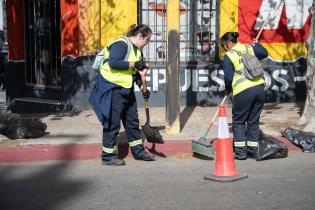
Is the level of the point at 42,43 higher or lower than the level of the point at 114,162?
higher

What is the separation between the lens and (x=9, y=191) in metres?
6.45

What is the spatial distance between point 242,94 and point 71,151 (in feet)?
8.18

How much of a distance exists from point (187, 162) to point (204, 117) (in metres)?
2.89

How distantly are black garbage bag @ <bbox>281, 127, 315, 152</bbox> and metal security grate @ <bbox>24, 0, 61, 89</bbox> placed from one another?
18.2ft

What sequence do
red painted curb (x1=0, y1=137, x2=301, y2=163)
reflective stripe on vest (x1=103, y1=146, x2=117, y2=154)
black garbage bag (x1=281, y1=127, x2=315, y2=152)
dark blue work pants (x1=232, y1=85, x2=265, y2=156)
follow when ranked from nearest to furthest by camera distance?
reflective stripe on vest (x1=103, y1=146, x2=117, y2=154) < dark blue work pants (x1=232, y1=85, x2=265, y2=156) < red painted curb (x1=0, y1=137, x2=301, y2=163) < black garbage bag (x1=281, y1=127, x2=315, y2=152)

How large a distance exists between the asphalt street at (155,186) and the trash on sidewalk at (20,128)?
3.11ft

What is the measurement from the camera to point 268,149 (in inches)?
311

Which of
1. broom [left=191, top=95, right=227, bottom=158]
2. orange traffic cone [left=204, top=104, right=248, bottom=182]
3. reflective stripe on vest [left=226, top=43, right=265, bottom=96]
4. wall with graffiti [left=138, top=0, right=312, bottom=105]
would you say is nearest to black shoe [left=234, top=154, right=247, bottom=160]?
broom [left=191, top=95, right=227, bottom=158]

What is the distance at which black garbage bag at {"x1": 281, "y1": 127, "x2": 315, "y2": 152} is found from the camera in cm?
850

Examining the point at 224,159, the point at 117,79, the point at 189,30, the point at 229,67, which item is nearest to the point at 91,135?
the point at 117,79

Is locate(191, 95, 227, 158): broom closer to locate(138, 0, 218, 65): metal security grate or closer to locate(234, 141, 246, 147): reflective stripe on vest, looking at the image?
locate(234, 141, 246, 147): reflective stripe on vest

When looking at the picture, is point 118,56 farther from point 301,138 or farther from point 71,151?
point 301,138

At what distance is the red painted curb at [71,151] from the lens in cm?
819

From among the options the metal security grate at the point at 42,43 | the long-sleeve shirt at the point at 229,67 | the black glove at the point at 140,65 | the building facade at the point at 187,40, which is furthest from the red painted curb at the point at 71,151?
the metal security grate at the point at 42,43
